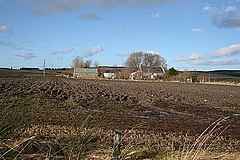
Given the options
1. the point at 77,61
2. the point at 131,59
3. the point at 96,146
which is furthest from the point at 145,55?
the point at 96,146

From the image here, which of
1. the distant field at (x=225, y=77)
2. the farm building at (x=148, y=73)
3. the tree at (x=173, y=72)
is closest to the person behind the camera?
the tree at (x=173, y=72)

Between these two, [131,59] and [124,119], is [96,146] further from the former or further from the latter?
[131,59]

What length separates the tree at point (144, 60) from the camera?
5054 inches

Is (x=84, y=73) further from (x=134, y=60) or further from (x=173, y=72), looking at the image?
(x=173, y=72)

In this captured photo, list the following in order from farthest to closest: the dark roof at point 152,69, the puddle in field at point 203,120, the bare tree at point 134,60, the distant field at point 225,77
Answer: the bare tree at point 134,60
the dark roof at point 152,69
the distant field at point 225,77
the puddle in field at point 203,120

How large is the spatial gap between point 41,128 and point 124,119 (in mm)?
5127

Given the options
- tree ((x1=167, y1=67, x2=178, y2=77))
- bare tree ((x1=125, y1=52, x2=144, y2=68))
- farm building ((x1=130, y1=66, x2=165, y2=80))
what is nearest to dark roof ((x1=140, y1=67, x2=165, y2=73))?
farm building ((x1=130, y1=66, x2=165, y2=80))

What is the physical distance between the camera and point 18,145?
3932 mm

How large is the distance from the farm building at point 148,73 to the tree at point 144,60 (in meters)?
7.15

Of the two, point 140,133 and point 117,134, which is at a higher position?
point 117,134

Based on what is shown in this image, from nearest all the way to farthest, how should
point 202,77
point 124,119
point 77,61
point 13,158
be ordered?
point 13,158 < point 124,119 < point 202,77 < point 77,61

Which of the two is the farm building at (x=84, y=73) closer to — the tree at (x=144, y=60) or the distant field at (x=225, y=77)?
the tree at (x=144, y=60)

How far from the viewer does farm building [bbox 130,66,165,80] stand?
11044 centimetres

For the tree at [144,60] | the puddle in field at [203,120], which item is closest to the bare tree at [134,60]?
the tree at [144,60]
